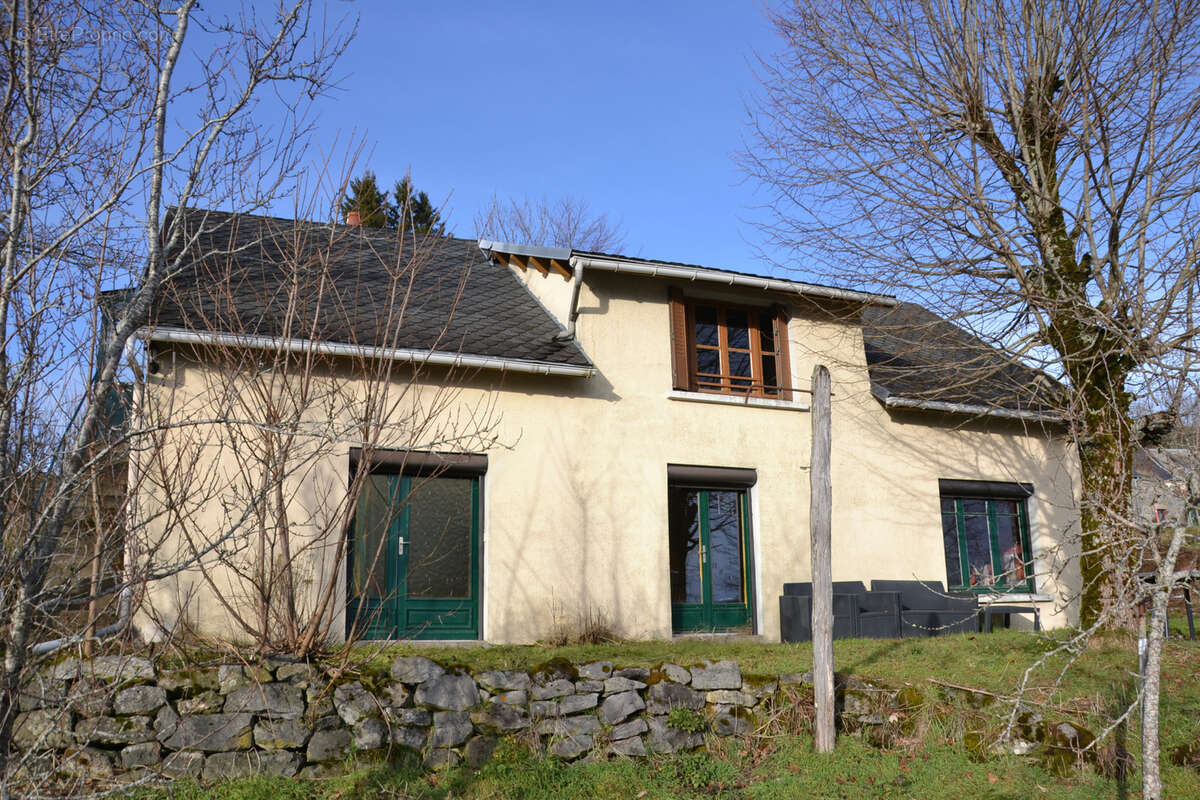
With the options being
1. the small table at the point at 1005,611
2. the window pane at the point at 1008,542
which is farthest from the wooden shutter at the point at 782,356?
the window pane at the point at 1008,542

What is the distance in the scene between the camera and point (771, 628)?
1212 centimetres

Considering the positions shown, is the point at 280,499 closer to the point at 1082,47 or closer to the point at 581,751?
the point at 581,751

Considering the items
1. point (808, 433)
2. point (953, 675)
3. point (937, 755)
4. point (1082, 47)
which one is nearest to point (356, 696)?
point (937, 755)

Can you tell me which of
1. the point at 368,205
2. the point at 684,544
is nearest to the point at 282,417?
the point at 684,544

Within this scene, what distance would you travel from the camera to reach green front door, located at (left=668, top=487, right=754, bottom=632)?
12008 millimetres

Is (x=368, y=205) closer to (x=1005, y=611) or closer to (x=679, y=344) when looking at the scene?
(x=679, y=344)

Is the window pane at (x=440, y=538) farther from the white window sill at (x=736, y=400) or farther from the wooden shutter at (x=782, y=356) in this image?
the wooden shutter at (x=782, y=356)

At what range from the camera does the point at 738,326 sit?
13273mm

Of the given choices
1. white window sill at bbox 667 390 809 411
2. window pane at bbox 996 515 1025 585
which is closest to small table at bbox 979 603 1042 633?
window pane at bbox 996 515 1025 585

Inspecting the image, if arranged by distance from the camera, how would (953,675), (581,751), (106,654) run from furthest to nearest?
(953,675), (581,751), (106,654)

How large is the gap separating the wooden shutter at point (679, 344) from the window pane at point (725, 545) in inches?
59.8

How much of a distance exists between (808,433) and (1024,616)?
14.3ft

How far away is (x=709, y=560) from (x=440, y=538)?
11.7 feet

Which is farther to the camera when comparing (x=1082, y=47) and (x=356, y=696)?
(x=1082, y=47)
